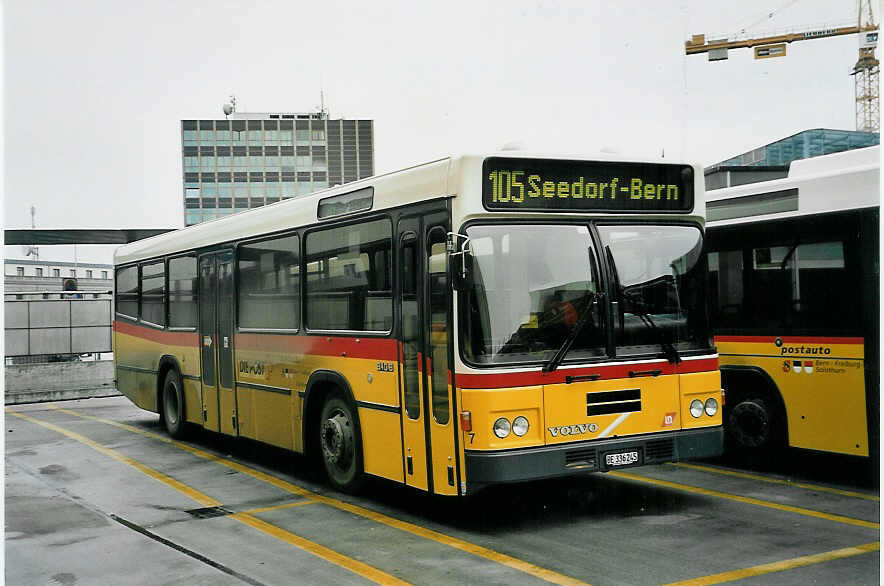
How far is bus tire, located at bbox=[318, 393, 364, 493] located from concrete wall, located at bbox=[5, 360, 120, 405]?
1512 cm

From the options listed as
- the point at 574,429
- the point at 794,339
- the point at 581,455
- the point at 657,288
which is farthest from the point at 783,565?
the point at 794,339

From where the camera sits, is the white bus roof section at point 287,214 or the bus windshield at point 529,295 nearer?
the bus windshield at point 529,295

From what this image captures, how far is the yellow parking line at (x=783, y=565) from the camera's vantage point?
640 centimetres

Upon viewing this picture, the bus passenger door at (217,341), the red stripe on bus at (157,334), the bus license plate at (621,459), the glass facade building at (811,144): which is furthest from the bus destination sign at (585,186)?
the red stripe on bus at (157,334)

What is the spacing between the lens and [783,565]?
6.75m

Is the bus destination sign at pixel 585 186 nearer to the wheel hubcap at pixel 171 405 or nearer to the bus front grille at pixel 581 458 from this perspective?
the bus front grille at pixel 581 458

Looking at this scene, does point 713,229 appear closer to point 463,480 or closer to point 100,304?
point 463,480

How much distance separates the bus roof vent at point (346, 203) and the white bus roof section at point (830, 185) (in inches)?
158

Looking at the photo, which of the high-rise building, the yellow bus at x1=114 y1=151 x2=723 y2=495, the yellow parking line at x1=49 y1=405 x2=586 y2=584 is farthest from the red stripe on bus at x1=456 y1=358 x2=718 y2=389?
the high-rise building

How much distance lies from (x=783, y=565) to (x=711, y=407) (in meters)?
1.99

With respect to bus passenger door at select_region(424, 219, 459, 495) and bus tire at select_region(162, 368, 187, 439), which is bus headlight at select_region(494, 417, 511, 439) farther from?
bus tire at select_region(162, 368, 187, 439)

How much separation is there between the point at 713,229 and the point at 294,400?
4.89 m

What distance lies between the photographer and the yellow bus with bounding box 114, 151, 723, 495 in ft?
25.2

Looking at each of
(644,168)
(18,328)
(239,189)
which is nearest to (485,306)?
(644,168)
